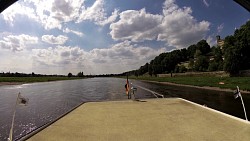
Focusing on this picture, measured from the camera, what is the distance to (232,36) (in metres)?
83.9

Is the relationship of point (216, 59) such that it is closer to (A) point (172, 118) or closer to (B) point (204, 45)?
(B) point (204, 45)

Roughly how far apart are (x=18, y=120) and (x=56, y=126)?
16.0m

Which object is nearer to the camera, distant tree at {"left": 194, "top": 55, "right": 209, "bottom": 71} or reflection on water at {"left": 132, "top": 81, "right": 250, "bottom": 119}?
reflection on water at {"left": 132, "top": 81, "right": 250, "bottom": 119}

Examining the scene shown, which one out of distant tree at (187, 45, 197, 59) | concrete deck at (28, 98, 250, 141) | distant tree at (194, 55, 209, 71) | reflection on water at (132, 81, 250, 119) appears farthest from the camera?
distant tree at (187, 45, 197, 59)

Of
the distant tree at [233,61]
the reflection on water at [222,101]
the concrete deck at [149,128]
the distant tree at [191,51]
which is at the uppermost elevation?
the distant tree at [191,51]

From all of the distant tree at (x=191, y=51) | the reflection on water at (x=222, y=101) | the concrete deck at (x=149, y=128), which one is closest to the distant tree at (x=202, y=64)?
the distant tree at (x=191, y=51)

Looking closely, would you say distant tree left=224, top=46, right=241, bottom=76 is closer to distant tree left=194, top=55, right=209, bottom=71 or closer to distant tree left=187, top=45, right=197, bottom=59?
distant tree left=194, top=55, right=209, bottom=71

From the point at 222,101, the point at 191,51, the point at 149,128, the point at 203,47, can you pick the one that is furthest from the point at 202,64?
the point at 149,128

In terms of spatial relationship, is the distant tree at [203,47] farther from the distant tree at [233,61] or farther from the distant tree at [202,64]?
the distant tree at [233,61]

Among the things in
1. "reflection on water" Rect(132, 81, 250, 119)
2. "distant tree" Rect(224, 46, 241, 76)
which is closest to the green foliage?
"distant tree" Rect(224, 46, 241, 76)

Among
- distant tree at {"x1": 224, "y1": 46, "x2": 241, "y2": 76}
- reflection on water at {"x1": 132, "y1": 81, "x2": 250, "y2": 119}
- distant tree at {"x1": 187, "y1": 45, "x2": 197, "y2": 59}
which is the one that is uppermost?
distant tree at {"x1": 187, "y1": 45, "x2": 197, "y2": 59}

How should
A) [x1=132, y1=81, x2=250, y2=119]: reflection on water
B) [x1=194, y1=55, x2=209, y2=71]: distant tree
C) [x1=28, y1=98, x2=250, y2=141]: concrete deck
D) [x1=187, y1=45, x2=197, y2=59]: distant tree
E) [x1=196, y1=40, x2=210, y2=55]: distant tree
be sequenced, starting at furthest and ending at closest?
[x1=187, y1=45, x2=197, y2=59]: distant tree < [x1=196, y1=40, x2=210, y2=55]: distant tree < [x1=194, y1=55, x2=209, y2=71]: distant tree < [x1=132, y1=81, x2=250, y2=119]: reflection on water < [x1=28, y1=98, x2=250, y2=141]: concrete deck

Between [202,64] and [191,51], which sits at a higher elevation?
[191,51]

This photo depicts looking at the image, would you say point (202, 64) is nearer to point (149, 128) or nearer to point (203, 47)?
point (203, 47)
